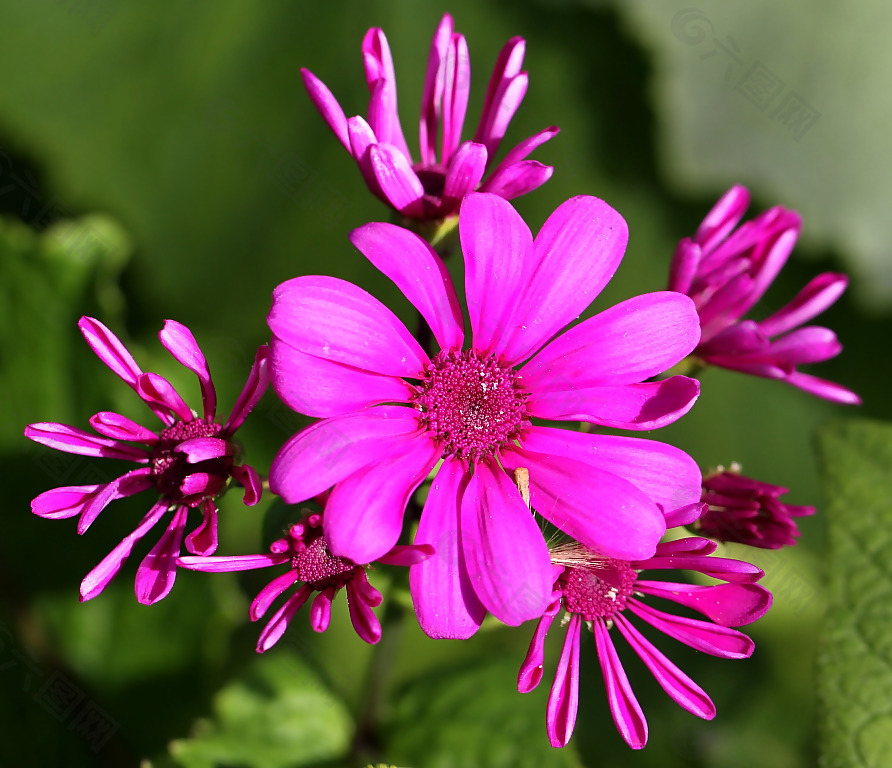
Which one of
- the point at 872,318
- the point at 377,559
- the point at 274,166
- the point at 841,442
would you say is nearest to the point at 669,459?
the point at 377,559

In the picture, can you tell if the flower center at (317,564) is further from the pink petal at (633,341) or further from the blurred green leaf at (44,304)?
the blurred green leaf at (44,304)

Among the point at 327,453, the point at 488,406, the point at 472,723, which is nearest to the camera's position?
the point at 327,453

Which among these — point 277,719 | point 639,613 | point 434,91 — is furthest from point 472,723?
point 434,91

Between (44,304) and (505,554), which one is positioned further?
(44,304)

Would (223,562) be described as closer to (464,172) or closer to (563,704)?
(563,704)

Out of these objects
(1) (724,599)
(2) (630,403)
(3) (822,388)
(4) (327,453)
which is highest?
(3) (822,388)

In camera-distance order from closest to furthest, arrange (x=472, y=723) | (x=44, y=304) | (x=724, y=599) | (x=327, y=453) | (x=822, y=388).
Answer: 1. (x=327, y=453)
2. (x=724, y=599)
3. (x=822, y=388)
4. (x=472, y=723)
5. (x=44, y=304)
